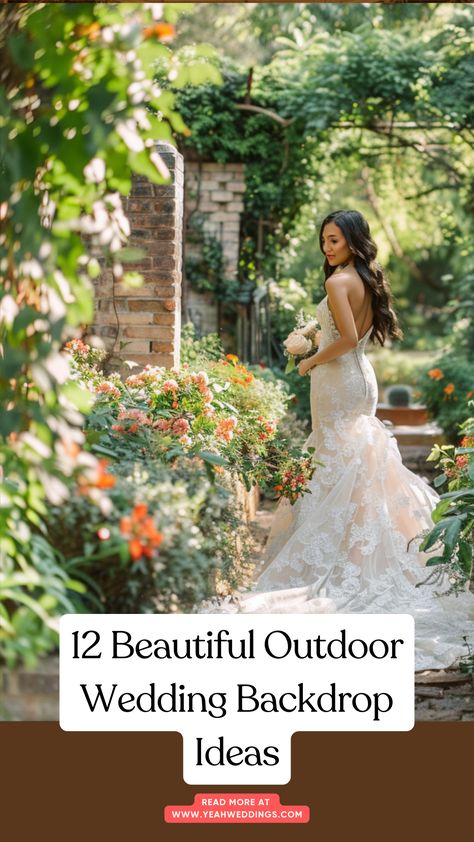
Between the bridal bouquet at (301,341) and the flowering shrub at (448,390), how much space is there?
261 cm

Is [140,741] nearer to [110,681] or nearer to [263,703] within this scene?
[110,681]

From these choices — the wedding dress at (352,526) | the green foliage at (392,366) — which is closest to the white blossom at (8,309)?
the wedding dress at (352,526)

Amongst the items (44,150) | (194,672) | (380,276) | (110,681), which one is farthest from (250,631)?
(380,276)

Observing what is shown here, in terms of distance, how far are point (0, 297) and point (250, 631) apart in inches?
43.1

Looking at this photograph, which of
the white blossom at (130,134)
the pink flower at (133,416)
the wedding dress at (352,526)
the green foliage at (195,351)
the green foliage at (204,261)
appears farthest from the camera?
the green foliage at (204,261)

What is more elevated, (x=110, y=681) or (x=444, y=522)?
(x=444, y=522)

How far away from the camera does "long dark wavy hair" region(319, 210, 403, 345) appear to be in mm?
3939

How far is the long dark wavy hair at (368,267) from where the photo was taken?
394 cm

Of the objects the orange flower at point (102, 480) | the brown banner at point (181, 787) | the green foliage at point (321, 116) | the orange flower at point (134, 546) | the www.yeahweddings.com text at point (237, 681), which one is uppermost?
the green foliage at point (321, 116)

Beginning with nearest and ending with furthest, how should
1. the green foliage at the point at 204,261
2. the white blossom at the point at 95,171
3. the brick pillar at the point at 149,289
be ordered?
the white blossom at the point at 95,171 < the brick pillar at the point at 149,289 < the green foliage at the point at 204,261

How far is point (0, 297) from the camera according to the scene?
2.32 meters

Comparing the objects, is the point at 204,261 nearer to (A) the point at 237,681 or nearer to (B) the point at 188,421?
(B) the point at 188,421

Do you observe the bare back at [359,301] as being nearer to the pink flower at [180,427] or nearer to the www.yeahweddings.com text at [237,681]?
the pink flower at [180,427]

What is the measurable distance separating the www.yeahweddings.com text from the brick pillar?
6.50ft
